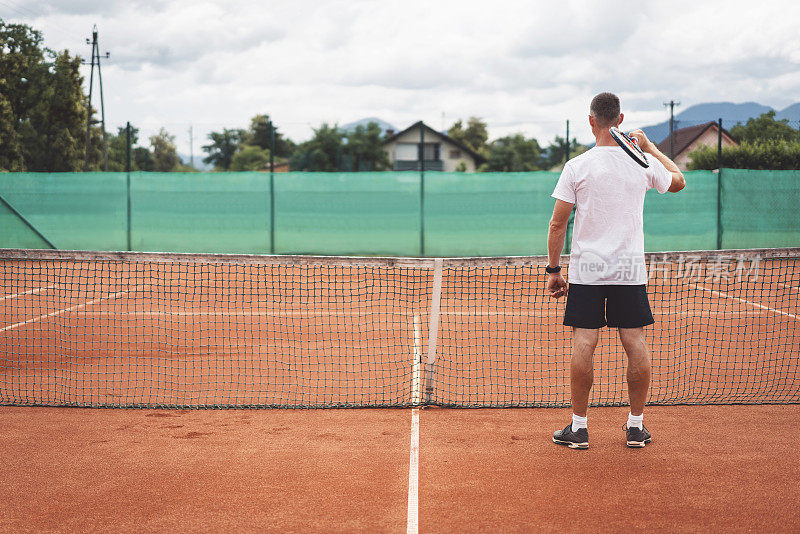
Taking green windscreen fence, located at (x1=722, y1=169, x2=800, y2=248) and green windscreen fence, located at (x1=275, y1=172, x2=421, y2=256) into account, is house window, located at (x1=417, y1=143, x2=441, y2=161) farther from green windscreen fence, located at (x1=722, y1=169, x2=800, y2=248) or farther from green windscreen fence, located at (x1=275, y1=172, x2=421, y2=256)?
green windscreen fence, located at (x1=722, y1=169, x2=800, y2=248)

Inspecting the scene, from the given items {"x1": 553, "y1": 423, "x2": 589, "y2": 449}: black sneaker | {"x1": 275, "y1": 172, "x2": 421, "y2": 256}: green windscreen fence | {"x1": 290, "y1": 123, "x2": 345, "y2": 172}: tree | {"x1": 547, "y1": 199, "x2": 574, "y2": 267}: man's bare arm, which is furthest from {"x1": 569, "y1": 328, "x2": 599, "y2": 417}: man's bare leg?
{"x1": 290, "y1": 123, "x2": 345, "y2": 172}: tree

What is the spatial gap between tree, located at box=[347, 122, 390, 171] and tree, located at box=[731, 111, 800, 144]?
26.5 metres

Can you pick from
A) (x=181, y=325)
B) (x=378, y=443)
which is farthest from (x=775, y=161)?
(x=378, y=443)

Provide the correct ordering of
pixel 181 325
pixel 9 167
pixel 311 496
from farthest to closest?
1. pixel 9 167
2. pixel 181 325
3. pixel 311 496

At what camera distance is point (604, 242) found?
4105 millimetres

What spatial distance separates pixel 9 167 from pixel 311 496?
1066 inches

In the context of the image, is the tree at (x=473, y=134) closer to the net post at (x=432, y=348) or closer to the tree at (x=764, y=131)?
the tree at (x=764, y=131)

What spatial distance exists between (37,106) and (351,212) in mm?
18482

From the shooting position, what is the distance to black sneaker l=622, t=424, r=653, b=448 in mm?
4344

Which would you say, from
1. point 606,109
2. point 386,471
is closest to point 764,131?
point 606,109

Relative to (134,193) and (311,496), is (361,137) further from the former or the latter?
(311,496)

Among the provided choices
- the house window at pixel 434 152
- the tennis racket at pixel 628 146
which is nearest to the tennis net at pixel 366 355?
the tennis racket at pixel 628 146

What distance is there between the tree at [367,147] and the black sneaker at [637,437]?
39.4 meters

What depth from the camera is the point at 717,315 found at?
8.87m
